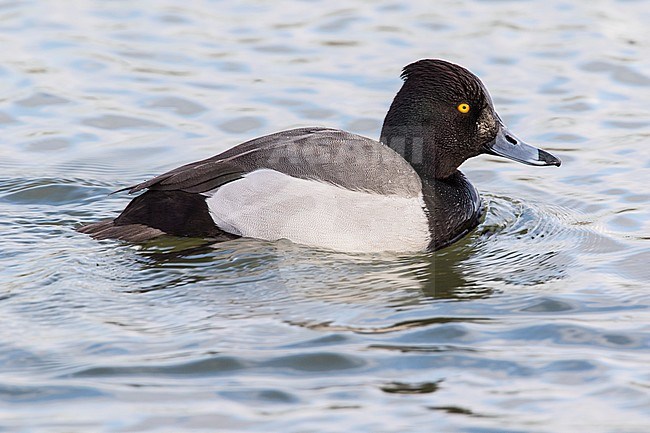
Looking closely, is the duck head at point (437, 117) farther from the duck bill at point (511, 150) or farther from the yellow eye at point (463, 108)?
the duck bill at point (511, 150)

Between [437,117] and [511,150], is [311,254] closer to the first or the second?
[437,117]

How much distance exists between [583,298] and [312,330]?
161 centimetres

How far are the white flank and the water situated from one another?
0.11 m

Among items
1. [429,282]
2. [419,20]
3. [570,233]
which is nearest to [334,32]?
[419,20]

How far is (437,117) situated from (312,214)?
1186mm

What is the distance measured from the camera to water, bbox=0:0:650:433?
5.13m

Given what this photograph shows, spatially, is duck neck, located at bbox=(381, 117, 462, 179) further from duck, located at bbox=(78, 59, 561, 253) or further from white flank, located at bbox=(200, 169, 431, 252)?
white flank, located at bbox=(200, 169, 431, 252)

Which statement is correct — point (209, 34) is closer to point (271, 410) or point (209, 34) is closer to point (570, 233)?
point (570, 233)

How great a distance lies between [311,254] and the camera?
22.4ft

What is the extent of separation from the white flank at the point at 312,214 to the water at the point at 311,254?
11cm

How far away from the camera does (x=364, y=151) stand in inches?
274

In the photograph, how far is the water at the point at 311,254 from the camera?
202 inches

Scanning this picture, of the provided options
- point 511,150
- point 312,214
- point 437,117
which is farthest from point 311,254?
point 511,150

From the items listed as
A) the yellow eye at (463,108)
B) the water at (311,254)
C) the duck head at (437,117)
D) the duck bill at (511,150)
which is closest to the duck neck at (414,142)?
the duck head at (437,117)
